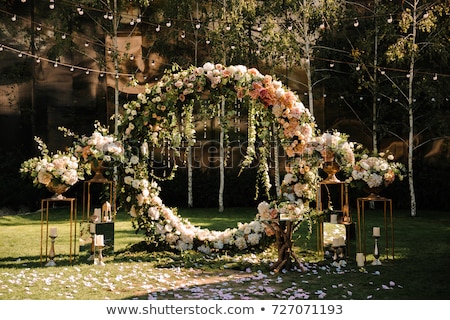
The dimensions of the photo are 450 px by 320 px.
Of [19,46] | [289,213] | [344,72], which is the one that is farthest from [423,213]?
[19,46]

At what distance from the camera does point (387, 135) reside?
15.2 m

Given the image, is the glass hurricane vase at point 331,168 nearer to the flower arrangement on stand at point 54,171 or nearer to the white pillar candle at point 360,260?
the white pillar candle at point 360,260

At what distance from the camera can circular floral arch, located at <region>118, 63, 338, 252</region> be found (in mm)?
7027

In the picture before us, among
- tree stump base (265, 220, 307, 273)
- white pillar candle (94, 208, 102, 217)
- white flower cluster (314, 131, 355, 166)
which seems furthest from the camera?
white pillar candle (94, 208, 102, 217)

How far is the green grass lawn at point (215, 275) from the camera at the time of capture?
5230 millimetres

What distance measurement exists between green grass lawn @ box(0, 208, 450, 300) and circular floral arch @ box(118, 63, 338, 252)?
35cm

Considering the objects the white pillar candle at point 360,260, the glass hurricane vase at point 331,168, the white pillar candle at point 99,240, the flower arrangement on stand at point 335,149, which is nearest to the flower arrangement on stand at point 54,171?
the white pillar candle at point 99,240

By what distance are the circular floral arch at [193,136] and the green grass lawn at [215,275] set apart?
1.13 ft

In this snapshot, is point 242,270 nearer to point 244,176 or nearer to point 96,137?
point 96,137

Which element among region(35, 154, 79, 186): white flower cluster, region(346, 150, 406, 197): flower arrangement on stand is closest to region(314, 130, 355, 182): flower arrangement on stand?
region(346, 150, 406, 197): flower arrangement on stand

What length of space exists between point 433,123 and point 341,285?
9.29m

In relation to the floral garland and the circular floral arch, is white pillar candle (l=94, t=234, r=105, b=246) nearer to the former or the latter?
the circular floral arch

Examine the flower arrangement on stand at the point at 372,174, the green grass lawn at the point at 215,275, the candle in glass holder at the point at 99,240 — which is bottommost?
the green grass lawn at the point at 215,275

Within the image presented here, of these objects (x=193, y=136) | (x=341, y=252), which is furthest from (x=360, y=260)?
(x=193, y=136)
